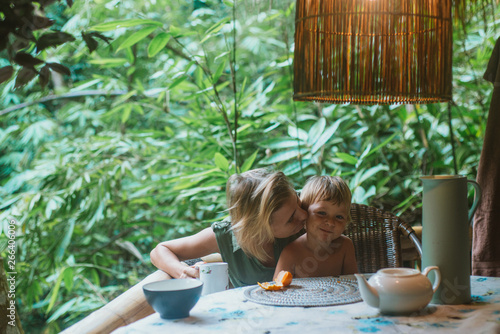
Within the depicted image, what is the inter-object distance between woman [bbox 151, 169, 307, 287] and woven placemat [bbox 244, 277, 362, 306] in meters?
0.21

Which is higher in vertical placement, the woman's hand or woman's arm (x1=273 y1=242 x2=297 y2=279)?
woman's arm (x1=273 y1=242 x2=297 y2=279)

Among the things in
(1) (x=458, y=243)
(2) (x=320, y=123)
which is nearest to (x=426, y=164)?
(2) (x=320, y=123)

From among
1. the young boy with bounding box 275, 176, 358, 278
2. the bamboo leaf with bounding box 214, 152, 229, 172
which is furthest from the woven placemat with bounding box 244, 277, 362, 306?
the bamboo leaf with bounding box 214, 152, 229, 172

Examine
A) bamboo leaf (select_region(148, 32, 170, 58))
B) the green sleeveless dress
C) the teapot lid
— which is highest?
bamboo leaf (select_region(148, 32, 170, 58))

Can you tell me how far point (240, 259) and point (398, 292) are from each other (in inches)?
28.4

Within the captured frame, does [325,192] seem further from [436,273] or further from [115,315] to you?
[115,315]

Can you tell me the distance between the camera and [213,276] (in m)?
1.26

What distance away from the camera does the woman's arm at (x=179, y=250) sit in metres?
1.51

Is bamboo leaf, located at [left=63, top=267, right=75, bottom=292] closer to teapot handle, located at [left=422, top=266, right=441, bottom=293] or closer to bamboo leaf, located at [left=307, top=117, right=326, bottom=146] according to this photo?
bamboo leaf, located at [left=307, top=117, right=326, bottom=146]

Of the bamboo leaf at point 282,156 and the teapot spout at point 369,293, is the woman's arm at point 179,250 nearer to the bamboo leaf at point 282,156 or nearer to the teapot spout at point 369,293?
the teapot spout at point 369,293

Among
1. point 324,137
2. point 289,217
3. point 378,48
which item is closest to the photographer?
point 378,48

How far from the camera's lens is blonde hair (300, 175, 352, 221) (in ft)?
4.34

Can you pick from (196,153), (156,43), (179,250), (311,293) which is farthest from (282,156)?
(311,293)

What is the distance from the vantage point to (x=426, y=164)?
254 centimetres
